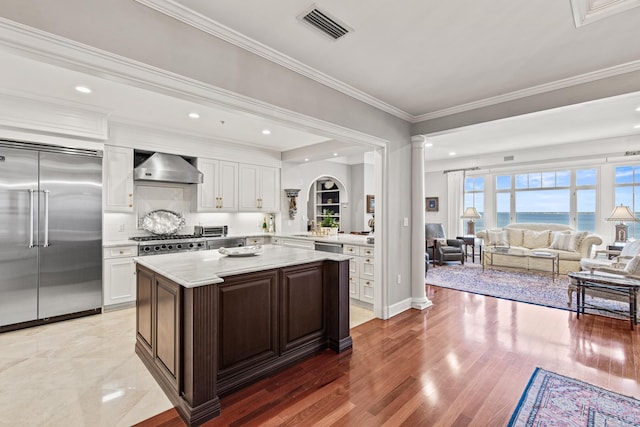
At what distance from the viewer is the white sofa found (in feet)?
19.5

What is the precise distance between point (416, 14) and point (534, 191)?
6.95 m

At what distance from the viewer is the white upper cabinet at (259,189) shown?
5.68 metres

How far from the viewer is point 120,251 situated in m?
4.05

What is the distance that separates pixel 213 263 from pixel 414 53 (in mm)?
2432

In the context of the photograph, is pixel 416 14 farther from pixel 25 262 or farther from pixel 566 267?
pixel 566 267

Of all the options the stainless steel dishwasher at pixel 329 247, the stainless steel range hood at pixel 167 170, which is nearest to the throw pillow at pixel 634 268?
the stainless steel dishwasher at pixel 329 247

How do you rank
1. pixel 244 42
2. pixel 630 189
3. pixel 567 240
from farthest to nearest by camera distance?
pixel 567 240, pixel 630 189, pixel 244 42

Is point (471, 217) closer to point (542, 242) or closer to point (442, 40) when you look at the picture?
point (542, 242)

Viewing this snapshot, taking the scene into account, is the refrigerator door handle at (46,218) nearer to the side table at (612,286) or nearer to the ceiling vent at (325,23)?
the ceiling vent at (325,23)

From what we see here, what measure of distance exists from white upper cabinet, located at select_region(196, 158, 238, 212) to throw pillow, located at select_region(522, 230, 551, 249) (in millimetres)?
6428

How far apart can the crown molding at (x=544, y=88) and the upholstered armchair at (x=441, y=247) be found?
3.50 m

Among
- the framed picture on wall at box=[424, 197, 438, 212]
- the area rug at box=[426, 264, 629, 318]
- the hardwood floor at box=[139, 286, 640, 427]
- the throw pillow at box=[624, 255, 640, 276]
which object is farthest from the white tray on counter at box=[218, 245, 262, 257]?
the framed picture on wall at box=[424, 197, 438, 212]

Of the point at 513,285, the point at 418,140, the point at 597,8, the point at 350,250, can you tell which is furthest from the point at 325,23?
the point at 513,285

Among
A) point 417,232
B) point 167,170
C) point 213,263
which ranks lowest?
point 213,263
